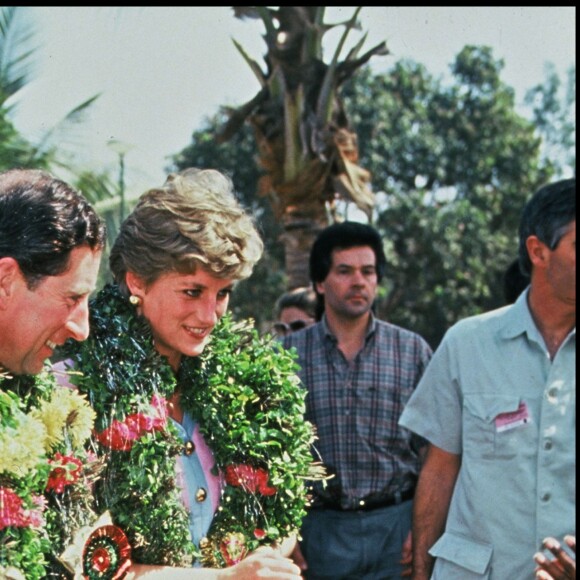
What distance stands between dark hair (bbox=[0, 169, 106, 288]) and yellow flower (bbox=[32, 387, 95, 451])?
38 centimetres

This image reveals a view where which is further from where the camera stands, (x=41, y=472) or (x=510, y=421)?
(x=510, y=421)

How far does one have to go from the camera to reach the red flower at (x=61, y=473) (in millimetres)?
2576

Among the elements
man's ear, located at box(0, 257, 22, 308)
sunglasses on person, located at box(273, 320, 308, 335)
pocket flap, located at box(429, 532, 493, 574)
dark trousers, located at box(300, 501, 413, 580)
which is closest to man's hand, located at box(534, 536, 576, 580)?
pocket flap, located at box(429, 532, 493, 574)

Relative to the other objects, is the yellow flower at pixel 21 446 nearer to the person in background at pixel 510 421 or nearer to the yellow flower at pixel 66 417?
the yellow flower at pixel 66 417

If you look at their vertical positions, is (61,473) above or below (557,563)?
above

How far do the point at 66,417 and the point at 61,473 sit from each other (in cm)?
16

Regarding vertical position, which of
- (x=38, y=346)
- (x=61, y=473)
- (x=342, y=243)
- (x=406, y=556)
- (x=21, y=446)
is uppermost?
(x=342, y=243)

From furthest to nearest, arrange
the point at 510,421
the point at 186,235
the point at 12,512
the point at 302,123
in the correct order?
1. the point at 302,123
2. the point at 510,421
3. the point at 186,235
4. the point at 12,512

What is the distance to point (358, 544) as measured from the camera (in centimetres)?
459

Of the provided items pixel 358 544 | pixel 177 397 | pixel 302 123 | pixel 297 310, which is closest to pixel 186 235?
pixel 177 397

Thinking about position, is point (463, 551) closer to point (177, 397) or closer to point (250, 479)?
point (250, 479)

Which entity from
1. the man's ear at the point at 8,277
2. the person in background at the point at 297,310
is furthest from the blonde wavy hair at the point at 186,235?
the person in background at the point at 297,310

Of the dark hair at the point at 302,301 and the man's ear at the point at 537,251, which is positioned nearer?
the man's ear at the point at 537,251

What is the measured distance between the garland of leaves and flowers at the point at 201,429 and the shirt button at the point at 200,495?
0.25 ft
